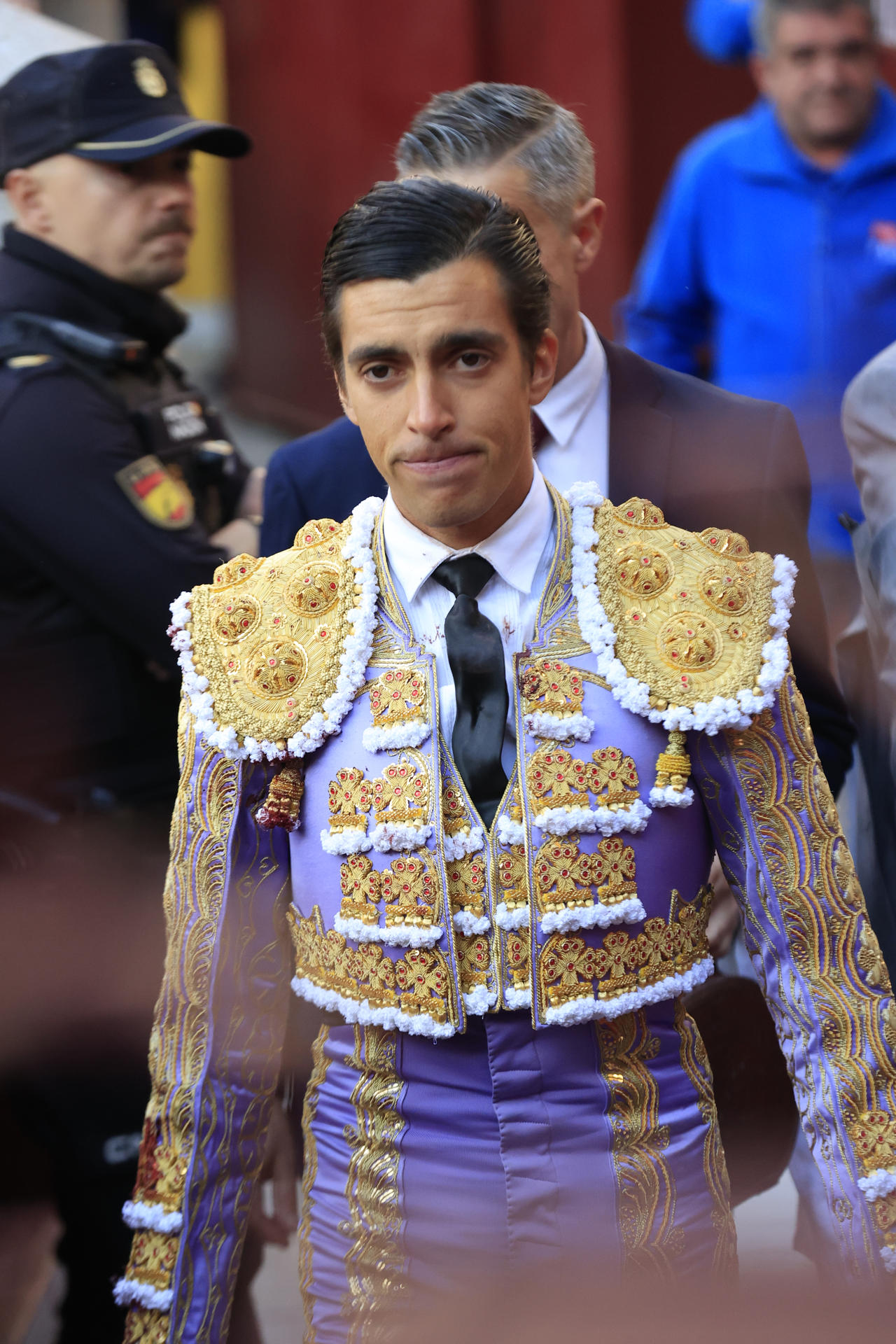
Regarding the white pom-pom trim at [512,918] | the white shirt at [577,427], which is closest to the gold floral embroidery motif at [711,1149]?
the white pom-pom trim at [512,918]

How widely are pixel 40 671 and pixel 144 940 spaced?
454mm

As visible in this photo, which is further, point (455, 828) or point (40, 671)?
point (40, 671)

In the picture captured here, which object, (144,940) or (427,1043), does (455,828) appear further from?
(144,940)

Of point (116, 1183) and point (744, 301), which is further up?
point (744, 301)

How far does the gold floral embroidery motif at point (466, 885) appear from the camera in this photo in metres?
1.71

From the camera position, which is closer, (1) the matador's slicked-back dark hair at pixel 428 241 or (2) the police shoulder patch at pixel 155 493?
(1) the matador's slicked-back dark hair at pixel 428 241

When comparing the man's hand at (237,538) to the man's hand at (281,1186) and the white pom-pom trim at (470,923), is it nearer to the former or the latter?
the man's hand at (281,1186)

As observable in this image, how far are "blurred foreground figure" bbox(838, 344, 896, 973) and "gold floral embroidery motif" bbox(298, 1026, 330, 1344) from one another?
2.73 feet

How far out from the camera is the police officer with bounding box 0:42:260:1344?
8.22 ft

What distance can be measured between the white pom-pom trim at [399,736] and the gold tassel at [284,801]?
0.31 feet

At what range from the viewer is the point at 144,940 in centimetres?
263

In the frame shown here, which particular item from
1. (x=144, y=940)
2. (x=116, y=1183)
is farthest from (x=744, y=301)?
(x=116, y=1183)

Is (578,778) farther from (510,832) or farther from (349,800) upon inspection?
(349,800)

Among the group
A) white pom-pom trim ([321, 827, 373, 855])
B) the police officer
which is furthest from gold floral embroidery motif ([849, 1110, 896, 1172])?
the police officer
